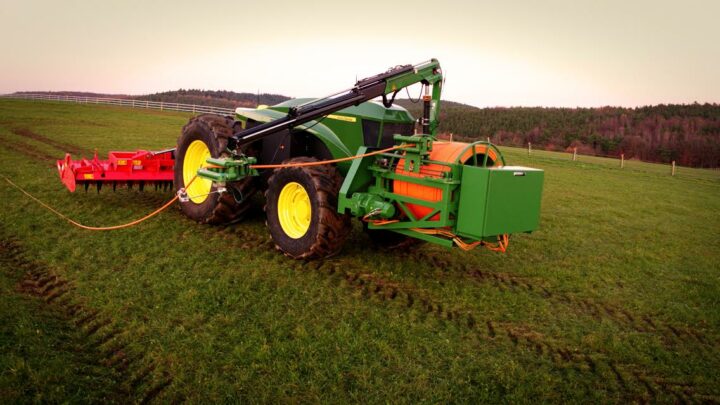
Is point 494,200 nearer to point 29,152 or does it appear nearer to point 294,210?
point 294,210

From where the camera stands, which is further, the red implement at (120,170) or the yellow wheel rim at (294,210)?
the red implement at (120,170)

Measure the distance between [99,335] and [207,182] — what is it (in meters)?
4.12

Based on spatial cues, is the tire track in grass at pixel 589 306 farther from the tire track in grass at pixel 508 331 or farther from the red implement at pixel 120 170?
the red implement at pixel 120 170

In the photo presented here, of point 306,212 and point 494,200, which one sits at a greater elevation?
point 494,200

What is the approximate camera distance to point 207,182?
8.47 meters

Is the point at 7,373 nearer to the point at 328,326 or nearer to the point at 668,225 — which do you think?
the point at 328,326

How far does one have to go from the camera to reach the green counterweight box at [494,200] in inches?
216

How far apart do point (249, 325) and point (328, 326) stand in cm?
76

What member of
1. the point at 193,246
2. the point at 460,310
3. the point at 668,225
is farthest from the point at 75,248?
the point at 668,225

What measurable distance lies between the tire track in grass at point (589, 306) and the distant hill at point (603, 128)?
37.1 meters

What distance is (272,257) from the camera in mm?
6902

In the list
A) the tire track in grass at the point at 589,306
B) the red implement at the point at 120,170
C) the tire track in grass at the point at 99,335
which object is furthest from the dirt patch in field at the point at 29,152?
the tire track in grass at the point at 589,306

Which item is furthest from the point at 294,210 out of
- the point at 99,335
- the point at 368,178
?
the point at 99,335

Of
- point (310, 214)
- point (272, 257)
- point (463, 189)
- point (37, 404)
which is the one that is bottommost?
point (37, 404)
